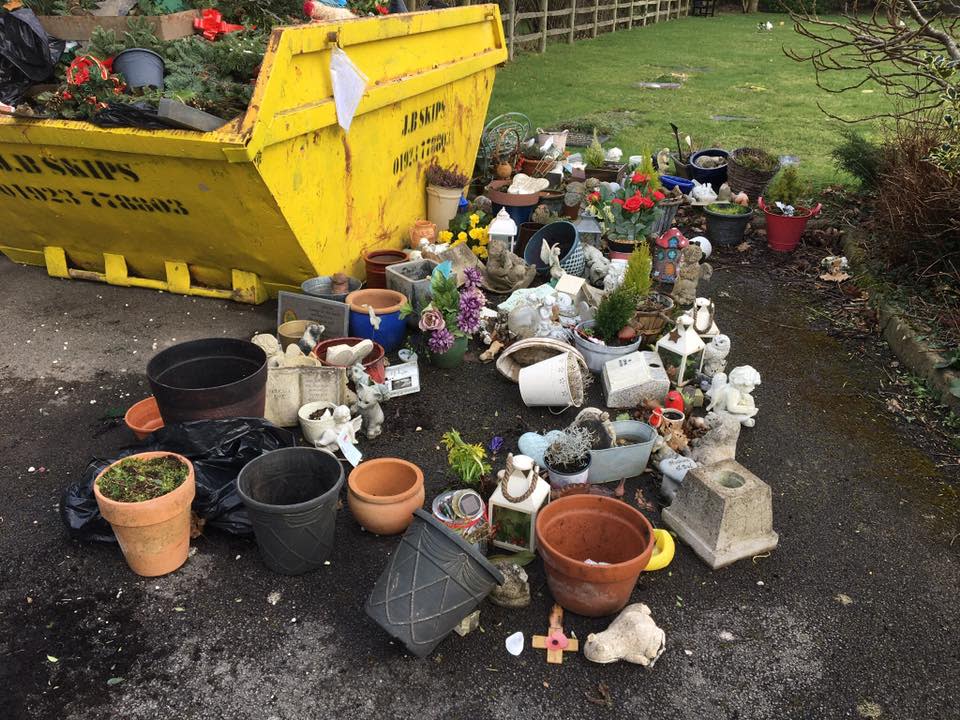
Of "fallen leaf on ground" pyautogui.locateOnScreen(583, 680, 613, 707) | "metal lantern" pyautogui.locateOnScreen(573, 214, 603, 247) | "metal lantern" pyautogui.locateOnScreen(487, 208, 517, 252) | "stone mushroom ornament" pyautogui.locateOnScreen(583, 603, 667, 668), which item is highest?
"metal lantern" pyautogui.locateOnScreen(487, 208, 517, 252)

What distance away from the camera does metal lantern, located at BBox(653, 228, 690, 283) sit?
545cm

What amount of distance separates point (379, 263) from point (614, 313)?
1.70 metres

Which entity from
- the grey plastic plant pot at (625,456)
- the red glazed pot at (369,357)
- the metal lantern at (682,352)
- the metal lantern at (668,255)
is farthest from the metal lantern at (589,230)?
the grey plastic plant pot at (625,456)

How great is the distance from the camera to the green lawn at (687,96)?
9414 mm

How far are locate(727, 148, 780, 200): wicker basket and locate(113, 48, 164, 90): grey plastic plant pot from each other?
5055mm

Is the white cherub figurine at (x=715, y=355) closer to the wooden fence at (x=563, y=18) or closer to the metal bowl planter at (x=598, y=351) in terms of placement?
the metal bowl planter at (x=598, y=351)

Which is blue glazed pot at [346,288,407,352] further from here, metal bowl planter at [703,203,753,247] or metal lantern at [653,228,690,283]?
metal bowl planter at [703,203,753,247]

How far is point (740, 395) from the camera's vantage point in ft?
12.4

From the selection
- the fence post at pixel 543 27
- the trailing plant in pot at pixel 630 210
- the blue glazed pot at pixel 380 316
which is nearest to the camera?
the blue glazed pot at pixel 380 316

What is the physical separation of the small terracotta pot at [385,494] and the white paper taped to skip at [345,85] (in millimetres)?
2202

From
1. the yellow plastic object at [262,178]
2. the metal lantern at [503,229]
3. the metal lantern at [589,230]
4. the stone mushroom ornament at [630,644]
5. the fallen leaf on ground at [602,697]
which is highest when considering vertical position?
the yellow plastic object at [262,178]

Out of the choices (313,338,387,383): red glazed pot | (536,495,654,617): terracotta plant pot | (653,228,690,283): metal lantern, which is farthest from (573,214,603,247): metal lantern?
(536,495,654,617): terracotta plant pot

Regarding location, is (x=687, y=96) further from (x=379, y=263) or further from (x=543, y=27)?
(x=379, y=263)

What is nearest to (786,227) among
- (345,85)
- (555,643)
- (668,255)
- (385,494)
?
(668,255)
